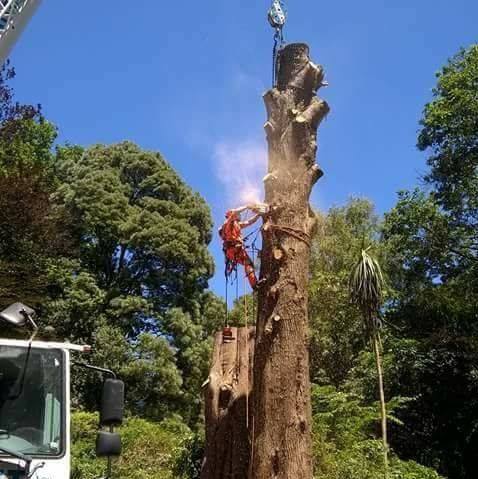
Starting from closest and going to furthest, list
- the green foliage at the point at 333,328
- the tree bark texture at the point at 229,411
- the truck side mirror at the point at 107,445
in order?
the truck side mirror at the point at 107,445, the tree bark texture at the point at 229,411, the green foliage at the point at 333,328

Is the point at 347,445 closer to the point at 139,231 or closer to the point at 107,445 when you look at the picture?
the point at 107,445

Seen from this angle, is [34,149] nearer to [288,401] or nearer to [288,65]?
[288,65]

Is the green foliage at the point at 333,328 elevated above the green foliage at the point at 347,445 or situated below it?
above

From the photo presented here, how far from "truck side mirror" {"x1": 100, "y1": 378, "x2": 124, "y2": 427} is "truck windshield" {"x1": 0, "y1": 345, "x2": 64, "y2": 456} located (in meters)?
0.29

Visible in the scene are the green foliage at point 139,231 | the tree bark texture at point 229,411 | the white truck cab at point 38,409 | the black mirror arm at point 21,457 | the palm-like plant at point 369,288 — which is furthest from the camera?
the green foliage at point 139,231

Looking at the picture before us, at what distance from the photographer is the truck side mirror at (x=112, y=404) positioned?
407 cm

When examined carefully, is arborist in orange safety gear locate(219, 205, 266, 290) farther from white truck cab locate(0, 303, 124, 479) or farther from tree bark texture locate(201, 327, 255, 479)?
white truck cab locate(0, 303, 124, 479)

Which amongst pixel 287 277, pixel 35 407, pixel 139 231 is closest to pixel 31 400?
pixel 35 407

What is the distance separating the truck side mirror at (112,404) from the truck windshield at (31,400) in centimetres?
29

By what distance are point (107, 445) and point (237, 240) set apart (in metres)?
2.61

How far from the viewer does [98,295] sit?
62.1 feet

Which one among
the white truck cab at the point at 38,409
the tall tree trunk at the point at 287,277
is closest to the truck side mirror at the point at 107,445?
the white truck cab at the point at 38,409

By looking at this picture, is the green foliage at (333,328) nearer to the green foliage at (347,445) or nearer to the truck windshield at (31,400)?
the green foliage at (347,445)

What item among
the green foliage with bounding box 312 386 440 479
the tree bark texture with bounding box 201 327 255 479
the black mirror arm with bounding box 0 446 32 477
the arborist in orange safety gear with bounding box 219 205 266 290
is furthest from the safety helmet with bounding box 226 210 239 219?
the green foliage with bounding box 312 386 440 479
